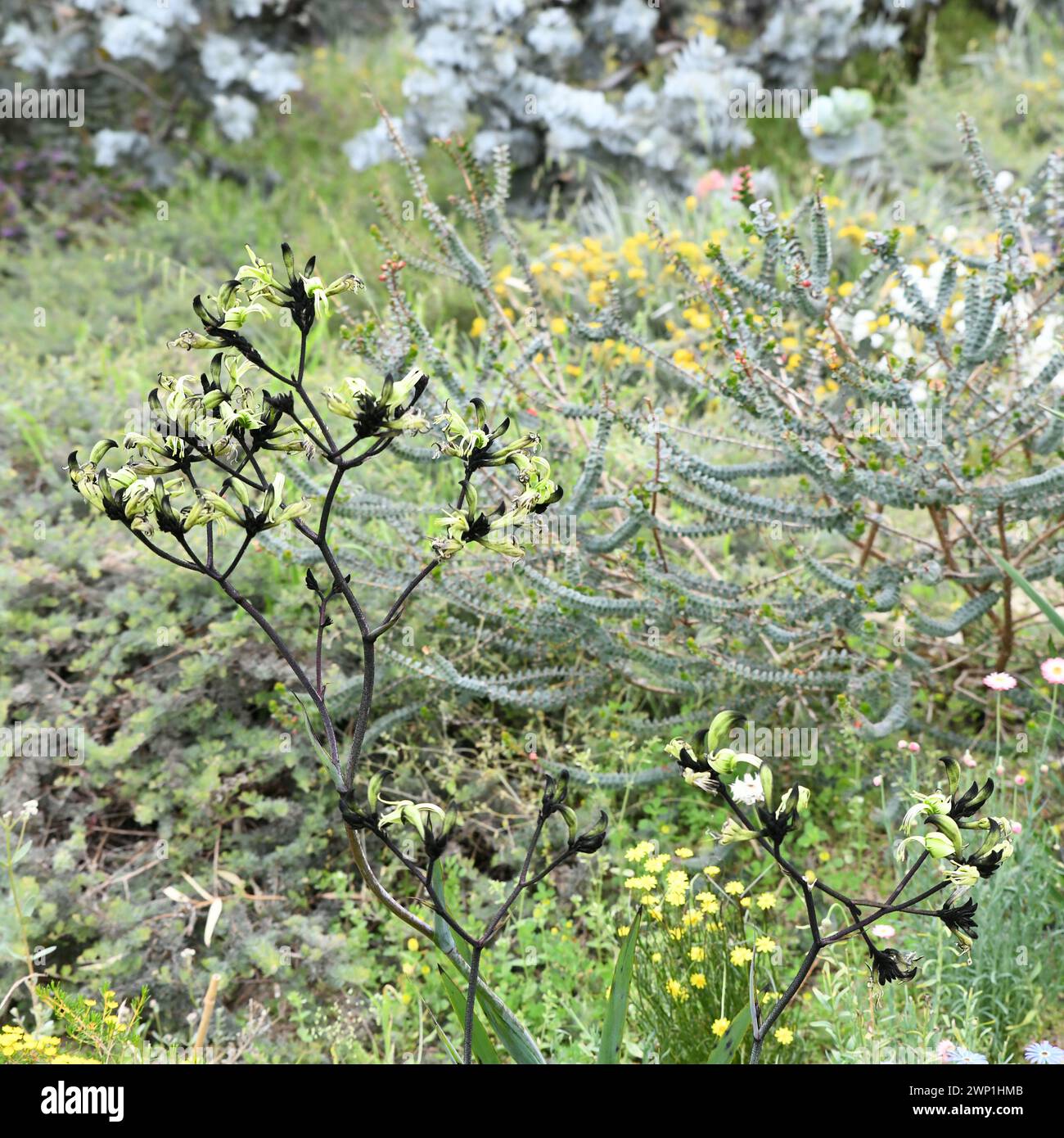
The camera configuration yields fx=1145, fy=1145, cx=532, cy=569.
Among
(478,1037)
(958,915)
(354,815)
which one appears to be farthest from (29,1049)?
(958,915)

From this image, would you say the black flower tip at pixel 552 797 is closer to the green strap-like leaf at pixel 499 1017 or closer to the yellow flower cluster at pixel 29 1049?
the green strap-like leaf at pixel 499 1017

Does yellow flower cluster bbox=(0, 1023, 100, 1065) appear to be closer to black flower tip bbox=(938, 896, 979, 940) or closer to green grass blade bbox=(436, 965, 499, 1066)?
green grass blade bbox=(436, 965, 499, 1066)

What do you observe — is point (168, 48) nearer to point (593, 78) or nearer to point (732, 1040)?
point (593, 78)

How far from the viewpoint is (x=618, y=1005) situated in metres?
1.46

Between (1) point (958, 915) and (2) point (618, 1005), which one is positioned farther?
(2) point (618, 1005)

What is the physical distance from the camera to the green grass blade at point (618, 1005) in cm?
145

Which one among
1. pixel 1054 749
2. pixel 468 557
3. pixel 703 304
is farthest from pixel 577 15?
pixel 1054 749

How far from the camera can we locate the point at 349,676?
2.75 m

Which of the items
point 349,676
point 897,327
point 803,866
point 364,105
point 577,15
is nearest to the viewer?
point 803,866

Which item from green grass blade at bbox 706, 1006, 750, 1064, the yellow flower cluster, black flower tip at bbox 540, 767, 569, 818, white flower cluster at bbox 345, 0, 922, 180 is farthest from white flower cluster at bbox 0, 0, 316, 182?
green grass blade at bbox 706, 1006, 750, 1064

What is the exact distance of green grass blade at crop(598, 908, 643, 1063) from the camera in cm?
145

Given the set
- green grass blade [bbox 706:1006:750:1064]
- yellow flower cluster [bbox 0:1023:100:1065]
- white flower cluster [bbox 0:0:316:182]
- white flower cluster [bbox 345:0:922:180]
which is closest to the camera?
green grass blade [bbox 706:1006:750:1064]
